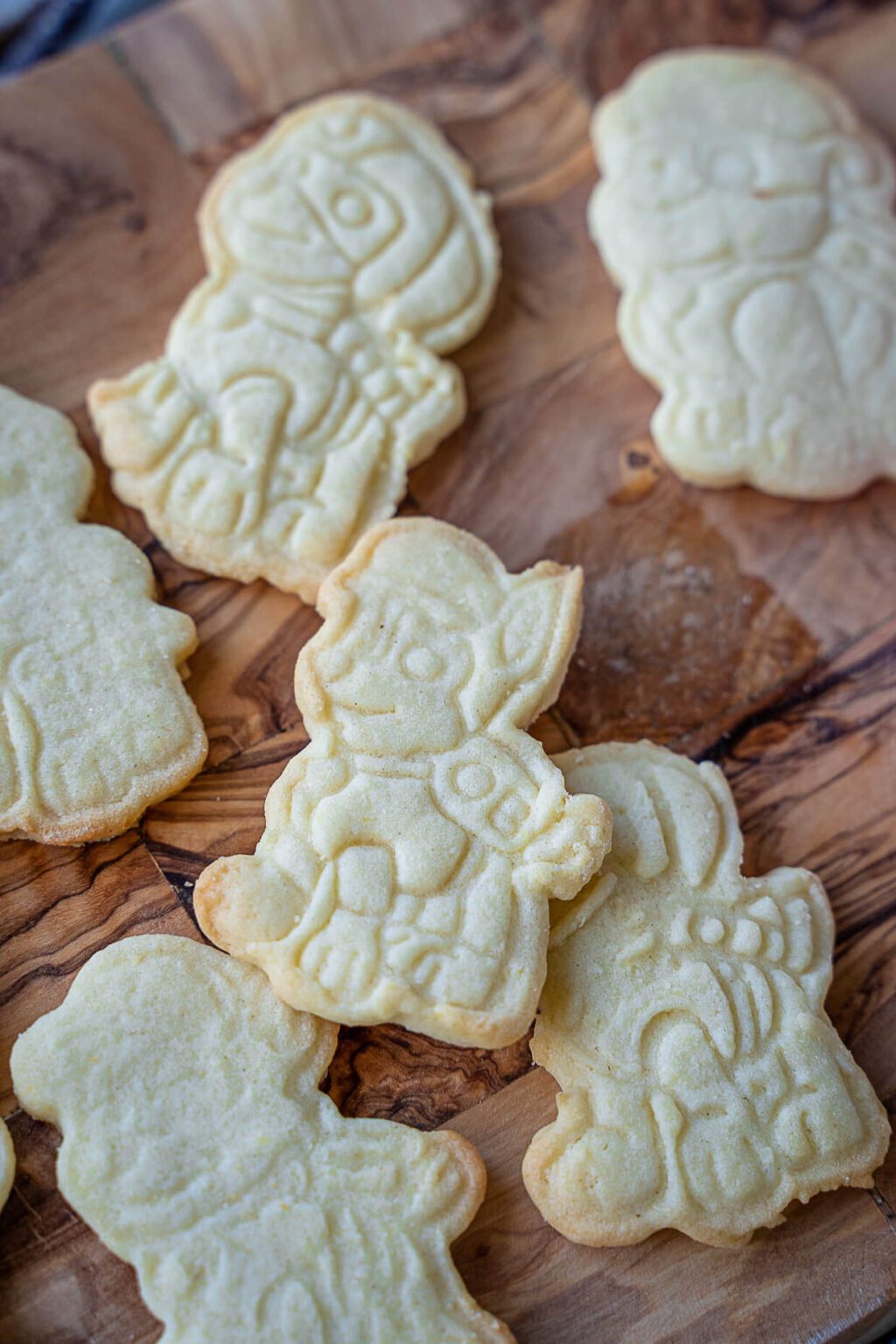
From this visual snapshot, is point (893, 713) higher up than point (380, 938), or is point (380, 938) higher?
point (380, 938)

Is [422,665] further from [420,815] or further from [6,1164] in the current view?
[6,1164]

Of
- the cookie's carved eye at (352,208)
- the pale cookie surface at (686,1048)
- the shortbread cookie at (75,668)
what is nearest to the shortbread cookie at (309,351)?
the cookie's carved eye at (352,208)

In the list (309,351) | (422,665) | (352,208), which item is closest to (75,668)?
(422,665)

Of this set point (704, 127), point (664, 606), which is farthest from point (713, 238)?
point (664, 606)

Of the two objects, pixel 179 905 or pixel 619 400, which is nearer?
pixel 179 905

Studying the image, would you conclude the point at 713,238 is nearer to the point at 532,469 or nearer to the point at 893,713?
the point at 532,469

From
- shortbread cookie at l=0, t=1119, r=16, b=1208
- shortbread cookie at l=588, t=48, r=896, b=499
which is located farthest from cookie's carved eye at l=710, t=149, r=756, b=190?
shortbread cookie at l=0, t=1119, r=16, b=1208
